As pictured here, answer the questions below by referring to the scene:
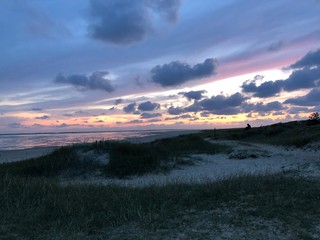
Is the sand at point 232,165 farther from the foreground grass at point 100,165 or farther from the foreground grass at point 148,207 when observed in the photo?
the foreground grass at point 148,207

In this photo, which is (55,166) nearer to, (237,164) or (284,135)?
(237,164)

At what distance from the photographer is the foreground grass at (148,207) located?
5.96m

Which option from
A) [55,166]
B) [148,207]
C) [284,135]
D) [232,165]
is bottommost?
[232,165]

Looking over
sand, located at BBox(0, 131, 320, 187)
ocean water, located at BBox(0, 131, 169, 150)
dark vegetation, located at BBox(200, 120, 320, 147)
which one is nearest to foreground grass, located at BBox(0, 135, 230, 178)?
sand, located at BBox(0, 131, 320, 187)

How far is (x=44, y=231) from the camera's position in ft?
19.4

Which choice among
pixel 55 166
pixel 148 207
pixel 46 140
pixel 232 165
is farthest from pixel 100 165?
pixel 46 140

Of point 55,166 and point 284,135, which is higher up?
point 284,135

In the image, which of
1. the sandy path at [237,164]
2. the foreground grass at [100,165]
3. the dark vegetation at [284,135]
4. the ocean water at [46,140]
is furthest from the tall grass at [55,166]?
the dark vegetation at [284,135]

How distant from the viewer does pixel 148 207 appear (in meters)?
7.02

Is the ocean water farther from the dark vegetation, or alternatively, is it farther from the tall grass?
the dark vegetation

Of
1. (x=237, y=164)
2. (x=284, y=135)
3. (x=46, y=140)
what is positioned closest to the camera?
(x=237, y=164)

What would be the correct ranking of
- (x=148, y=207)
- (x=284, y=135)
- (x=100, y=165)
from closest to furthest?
(x=148, y=207) < (x=100, y=165) < (x=284, y=135)

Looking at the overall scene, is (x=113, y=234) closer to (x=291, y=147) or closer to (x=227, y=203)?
(x=227, y=203)

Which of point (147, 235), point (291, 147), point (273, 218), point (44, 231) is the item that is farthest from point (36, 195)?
point (291, 147)
